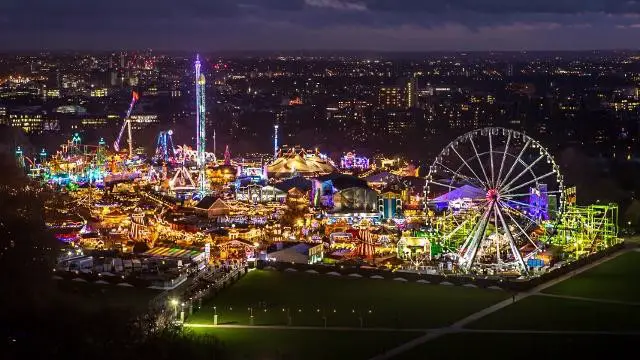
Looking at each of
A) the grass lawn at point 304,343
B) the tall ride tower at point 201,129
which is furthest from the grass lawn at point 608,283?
the tall ride tower at point 201,129

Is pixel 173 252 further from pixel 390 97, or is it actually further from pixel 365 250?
pixel 390 97

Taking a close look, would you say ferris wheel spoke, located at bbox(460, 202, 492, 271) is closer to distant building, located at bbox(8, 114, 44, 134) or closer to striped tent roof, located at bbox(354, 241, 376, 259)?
striped tent roof, located at bbox(354, 241, 376, 259)

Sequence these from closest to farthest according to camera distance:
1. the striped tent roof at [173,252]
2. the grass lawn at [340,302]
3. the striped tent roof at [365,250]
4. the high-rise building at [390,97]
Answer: the grass lawn at [340,302] < the striped tent roof at [173,252] < the striped tent roof at [365,250] < the high-rise building at [390,97]

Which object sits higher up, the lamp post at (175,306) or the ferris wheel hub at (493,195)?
the ferris wheel hub at (493,195)

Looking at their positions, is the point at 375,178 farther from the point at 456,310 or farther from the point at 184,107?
the point at 184,107

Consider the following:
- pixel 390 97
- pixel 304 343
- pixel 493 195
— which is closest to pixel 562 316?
pixel 493 195

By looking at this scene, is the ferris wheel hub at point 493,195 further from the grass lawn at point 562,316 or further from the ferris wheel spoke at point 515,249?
the grass lawn at point 562,316
